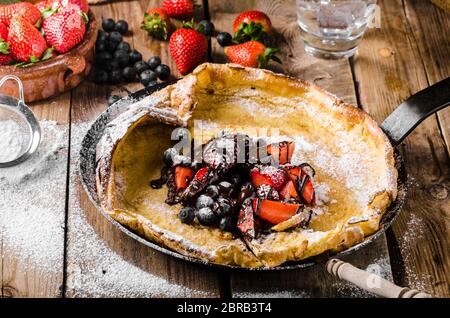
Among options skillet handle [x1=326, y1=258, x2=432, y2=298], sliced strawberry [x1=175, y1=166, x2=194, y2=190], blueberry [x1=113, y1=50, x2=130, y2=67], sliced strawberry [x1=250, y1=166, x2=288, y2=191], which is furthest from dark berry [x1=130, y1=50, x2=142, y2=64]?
skillet handle [x1=326, y1=258, x2=432, y2=298]

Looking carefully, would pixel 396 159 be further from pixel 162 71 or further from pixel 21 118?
pixel 21 118

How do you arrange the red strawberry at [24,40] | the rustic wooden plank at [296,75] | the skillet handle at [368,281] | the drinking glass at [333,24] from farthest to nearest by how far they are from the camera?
1. the drinking glass at [333,24]
2. the red strawberry at [24,40]
3. the rustic wooden plank at [296,75]
4. the skillet handle at [368,281]

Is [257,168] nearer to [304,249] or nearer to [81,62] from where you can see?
[304,249]

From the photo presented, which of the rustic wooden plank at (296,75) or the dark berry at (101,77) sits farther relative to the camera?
the dark berry at (101,77)

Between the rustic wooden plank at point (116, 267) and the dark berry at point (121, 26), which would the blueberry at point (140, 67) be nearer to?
the dark berry at point (121, 26)

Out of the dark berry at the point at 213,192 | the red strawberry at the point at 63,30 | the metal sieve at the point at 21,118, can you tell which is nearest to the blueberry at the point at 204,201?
the dark berry at the point at 213,192

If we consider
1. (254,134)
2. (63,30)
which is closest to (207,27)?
(63,30)
